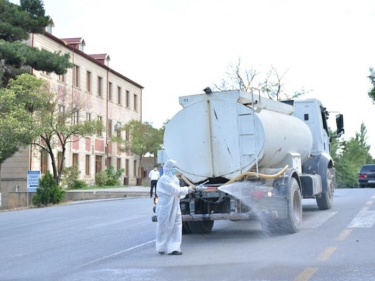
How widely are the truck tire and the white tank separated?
2.32 feet

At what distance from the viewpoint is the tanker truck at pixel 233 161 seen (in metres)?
10.6

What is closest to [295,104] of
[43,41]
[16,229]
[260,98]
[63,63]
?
[260,98]

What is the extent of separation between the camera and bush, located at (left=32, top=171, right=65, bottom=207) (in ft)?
89.8

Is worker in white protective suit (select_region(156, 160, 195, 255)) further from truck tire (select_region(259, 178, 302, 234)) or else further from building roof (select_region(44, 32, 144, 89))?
building roof (select_region(44, 32, 144, 89))

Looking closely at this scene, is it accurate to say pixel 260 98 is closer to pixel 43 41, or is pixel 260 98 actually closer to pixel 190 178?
pixel 190 178

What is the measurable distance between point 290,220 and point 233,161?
156cm

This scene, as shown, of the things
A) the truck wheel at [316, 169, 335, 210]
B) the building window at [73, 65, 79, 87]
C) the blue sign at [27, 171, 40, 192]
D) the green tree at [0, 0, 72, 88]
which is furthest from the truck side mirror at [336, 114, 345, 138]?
the building window at [73, 65, 79, 87]

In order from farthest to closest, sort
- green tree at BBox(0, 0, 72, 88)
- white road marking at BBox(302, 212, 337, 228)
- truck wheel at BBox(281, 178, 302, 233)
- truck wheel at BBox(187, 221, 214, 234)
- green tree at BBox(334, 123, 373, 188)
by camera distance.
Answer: green tree at BBox(334, 123, 373, 188)
green tree at BBox(0, 0, 72, 88)
white road marking at BBox(302, 212, 337, 228)
truck wheel at BBox(187, 221, 214, 234)
truck wheel at BBox(281, 178, 302, 233)

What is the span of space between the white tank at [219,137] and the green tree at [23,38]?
20.2 metres

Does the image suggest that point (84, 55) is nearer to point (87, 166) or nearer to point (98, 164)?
point (87, 166)

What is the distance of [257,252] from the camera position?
9.42 metres

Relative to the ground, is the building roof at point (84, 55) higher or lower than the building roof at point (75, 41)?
lower

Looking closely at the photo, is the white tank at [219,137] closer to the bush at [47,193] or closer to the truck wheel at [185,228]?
the truck wheel at [185,228]

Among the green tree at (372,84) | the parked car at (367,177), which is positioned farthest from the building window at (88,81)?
the green tree at (372,84)
